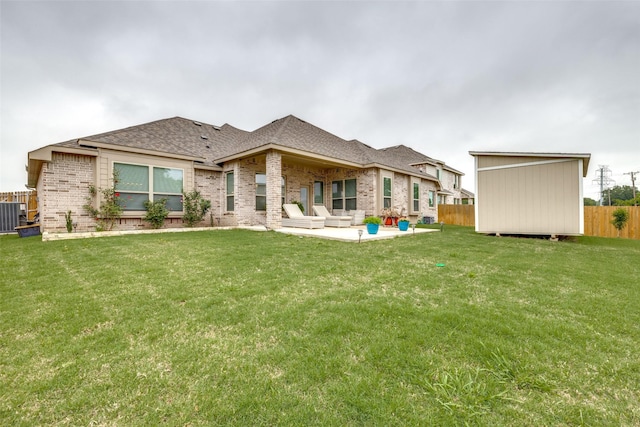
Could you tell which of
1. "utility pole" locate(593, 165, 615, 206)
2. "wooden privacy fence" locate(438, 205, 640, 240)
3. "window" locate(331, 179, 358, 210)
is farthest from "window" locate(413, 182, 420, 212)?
"utility pole" locate(593, 165, 615, 206)

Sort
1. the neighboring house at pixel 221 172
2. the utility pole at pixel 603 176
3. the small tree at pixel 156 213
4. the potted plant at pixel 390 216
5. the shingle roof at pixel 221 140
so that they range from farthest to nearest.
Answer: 1. the utility pole at pixel 603 176
2. the potted plant at pixel 390 216
3. the shingle roof at pixel 221 140
4. the small tree at pixel 156 213
5. the neighboring house at pixel 221 172

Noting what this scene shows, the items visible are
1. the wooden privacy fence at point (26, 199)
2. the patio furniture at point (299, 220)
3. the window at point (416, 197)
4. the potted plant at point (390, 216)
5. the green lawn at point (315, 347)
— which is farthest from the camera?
the window at point (416, 197)

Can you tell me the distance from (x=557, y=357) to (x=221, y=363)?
2.72m

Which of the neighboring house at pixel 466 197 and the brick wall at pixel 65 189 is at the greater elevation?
the neighboring house at pixel 466 197

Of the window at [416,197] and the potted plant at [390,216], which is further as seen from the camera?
the window at [416,197]

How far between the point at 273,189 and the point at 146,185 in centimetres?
514

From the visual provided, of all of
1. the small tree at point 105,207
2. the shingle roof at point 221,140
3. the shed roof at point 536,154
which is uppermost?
the shingle roof at point 221,140

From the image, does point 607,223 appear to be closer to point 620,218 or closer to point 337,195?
point 620,218

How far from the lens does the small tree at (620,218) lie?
11781 mm

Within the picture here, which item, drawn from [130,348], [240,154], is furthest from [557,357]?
[240,154]

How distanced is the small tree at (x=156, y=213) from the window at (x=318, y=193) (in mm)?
7551

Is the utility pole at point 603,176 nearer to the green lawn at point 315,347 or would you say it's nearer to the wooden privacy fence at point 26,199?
the green lawn at point 315,347

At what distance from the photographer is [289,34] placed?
419 inches

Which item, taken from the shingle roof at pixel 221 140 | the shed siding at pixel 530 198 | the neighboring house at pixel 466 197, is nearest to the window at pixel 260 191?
the shingle roof at pixel 221 140
